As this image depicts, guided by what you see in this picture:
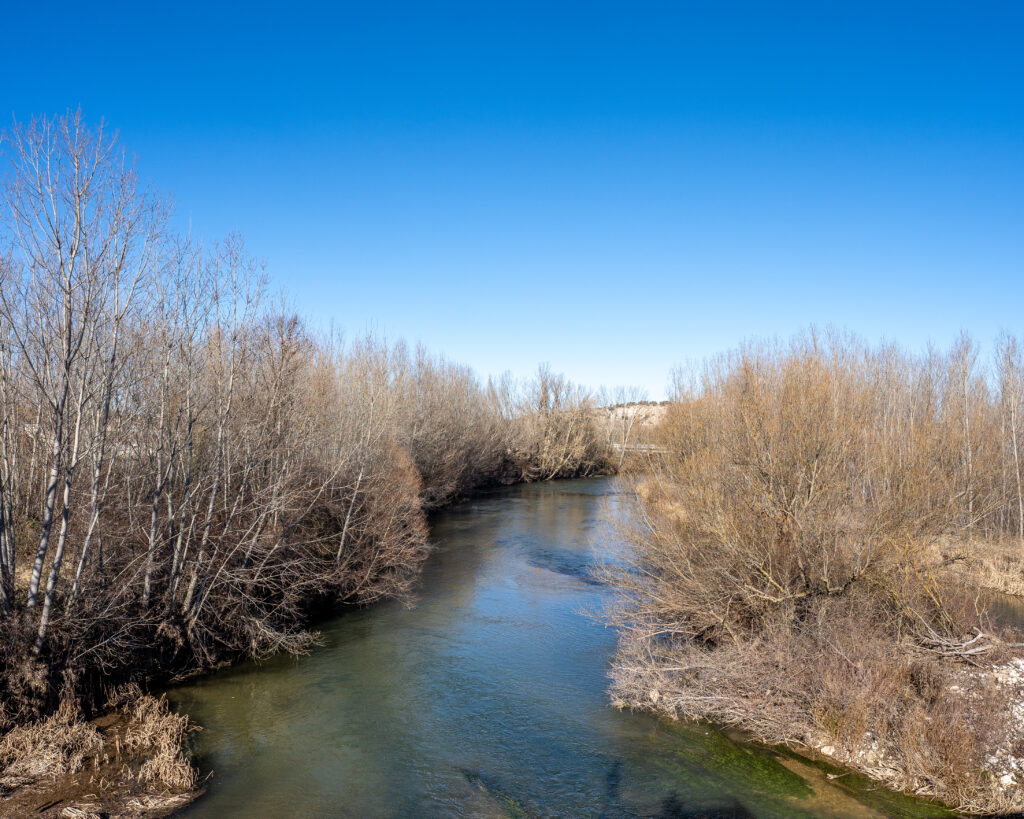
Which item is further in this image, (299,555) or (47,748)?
(299,555)

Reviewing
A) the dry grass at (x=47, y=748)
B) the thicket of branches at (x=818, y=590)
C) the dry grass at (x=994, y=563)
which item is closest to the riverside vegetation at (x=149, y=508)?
the dry grass at (x=47, y=748)

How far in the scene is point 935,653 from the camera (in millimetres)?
11062

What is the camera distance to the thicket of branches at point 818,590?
31.9ft

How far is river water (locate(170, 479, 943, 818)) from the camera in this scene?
9102mm

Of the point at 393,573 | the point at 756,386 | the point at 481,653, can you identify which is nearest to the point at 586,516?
the point at 393,573

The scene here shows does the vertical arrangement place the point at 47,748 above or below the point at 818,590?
below

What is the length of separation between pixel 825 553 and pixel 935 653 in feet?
7.49

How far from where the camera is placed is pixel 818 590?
1224 centimetres

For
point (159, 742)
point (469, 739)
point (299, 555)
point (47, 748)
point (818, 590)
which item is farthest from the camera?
point (299, 555)

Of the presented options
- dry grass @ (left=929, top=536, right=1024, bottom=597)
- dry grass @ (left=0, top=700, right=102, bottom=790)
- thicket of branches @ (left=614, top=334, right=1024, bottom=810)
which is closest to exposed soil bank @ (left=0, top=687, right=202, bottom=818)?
dry grass @ (left=0, top=700, right=102, bottom=790)

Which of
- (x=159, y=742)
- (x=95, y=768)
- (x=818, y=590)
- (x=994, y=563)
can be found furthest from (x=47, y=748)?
(x=994, y=563)

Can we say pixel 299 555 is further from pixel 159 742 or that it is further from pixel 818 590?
pixel 818 590

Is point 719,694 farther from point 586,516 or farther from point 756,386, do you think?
point 586,516

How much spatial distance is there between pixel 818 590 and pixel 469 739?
698 cm
